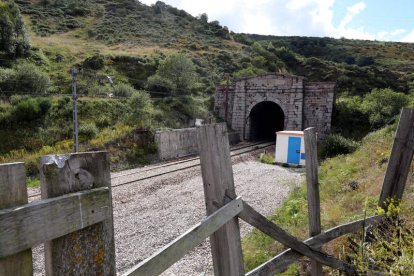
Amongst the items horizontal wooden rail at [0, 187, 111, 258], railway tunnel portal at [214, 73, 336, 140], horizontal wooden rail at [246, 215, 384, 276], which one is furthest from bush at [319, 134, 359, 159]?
horizontal wooden rail at [0, 187, 111, 258]

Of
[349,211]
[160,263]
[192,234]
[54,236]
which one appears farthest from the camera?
[349,211]

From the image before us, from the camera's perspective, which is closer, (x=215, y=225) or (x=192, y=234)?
(x=192, y=234)

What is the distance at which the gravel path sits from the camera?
6309mm

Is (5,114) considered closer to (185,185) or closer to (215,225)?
(185,185)

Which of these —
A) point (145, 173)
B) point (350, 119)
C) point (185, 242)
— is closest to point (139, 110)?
point (145, 173)

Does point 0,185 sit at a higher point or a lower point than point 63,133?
higher

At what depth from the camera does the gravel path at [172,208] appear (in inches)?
248

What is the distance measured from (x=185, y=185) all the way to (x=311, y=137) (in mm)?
8966

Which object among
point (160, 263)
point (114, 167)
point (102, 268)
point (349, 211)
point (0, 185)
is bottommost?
point (114, 167)

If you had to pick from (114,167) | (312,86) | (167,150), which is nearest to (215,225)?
(114,167)

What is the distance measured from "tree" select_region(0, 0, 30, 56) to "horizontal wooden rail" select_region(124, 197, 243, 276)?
39404mm

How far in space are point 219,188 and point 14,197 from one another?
5.13 ft

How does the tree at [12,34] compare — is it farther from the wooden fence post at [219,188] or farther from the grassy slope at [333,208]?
the wooden fence post at [219,188]

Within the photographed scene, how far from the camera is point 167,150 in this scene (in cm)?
2019
